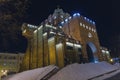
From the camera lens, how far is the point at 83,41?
40.5m

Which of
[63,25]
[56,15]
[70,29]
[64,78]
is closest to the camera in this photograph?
[64,78]

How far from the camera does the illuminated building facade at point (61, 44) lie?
33.4 meters

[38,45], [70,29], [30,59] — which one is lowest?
[30,59]

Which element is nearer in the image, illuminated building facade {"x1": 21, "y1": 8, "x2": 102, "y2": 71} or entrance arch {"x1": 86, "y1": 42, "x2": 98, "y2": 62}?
illuminated building facade {"x1": 21, "y1": 8, "x2": 102, "y2": 71}

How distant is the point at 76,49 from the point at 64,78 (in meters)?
19.2

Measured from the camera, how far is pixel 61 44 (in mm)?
33312

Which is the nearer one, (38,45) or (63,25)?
(38,45)

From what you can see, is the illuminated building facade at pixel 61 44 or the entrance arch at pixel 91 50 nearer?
the illuminated building facade at pixel 61 44

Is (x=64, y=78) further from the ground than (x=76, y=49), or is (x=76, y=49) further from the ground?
(x=76, y=49)

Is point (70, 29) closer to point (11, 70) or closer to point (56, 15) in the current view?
point (56, 15)

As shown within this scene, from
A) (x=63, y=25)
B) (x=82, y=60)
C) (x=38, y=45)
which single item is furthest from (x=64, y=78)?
(x=63, y=25)

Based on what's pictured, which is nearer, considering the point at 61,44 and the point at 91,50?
the point at 61,44

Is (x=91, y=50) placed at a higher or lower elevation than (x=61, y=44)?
lower

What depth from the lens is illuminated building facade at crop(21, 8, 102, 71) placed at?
33.4m
